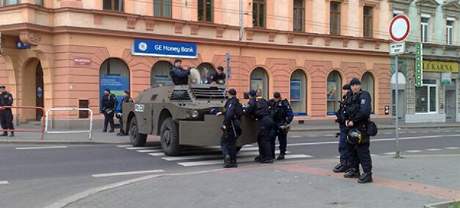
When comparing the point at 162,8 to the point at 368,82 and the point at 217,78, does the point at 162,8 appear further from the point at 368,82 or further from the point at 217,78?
the point at 368,82

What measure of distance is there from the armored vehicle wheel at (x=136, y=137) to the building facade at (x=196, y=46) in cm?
305

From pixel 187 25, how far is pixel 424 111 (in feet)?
64.2

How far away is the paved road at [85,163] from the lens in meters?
9.38

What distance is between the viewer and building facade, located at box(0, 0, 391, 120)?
23.6 meters

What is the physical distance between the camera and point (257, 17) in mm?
30250

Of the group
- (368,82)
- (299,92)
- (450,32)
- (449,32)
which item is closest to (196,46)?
(299,92)

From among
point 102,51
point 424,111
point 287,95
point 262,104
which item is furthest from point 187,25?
point 424,111

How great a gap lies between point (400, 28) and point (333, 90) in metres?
20.8

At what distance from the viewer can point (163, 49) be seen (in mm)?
26281

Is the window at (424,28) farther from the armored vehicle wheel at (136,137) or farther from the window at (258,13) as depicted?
the armored vehicle wheel at (136,137)

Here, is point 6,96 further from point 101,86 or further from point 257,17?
point 257,17

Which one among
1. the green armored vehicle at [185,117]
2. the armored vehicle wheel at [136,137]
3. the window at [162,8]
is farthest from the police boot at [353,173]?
the window at [162,8]

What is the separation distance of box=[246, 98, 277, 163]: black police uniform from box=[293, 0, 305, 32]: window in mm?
19362

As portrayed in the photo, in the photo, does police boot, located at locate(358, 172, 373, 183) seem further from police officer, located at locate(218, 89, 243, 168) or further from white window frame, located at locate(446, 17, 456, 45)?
white window frame, located at locate(446, 17, 456, 45)
